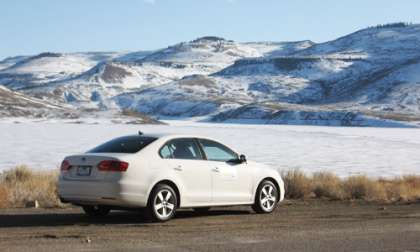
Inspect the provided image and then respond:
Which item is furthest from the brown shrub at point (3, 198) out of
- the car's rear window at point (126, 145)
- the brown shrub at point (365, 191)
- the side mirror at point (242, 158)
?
the brown shrub at point (365, 191)

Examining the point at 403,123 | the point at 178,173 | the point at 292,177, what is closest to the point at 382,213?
the point at 178,173

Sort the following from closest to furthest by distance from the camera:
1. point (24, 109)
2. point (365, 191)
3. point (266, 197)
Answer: point (266, 197) < point (365, 191) < point (24, 109)

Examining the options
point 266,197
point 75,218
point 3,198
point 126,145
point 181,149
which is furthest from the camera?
point 3,198

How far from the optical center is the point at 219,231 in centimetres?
1102

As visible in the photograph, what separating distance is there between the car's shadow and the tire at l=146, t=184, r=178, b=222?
21 centimetres

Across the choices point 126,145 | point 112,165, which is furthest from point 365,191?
point 112,165

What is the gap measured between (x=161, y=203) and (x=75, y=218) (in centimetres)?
175

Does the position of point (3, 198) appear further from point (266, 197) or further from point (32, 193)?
point (266, 197)

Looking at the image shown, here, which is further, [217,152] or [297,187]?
[297,187]

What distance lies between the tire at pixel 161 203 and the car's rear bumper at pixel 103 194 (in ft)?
0.55

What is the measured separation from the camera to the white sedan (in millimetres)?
11406

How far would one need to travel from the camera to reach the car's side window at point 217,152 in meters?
12.9

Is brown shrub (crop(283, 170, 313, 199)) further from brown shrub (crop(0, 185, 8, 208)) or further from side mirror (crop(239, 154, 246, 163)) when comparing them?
brown shrub (crop(0, 185, 8, 208))

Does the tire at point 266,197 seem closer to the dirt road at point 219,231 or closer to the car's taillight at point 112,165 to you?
the dirt road at point 219,231
